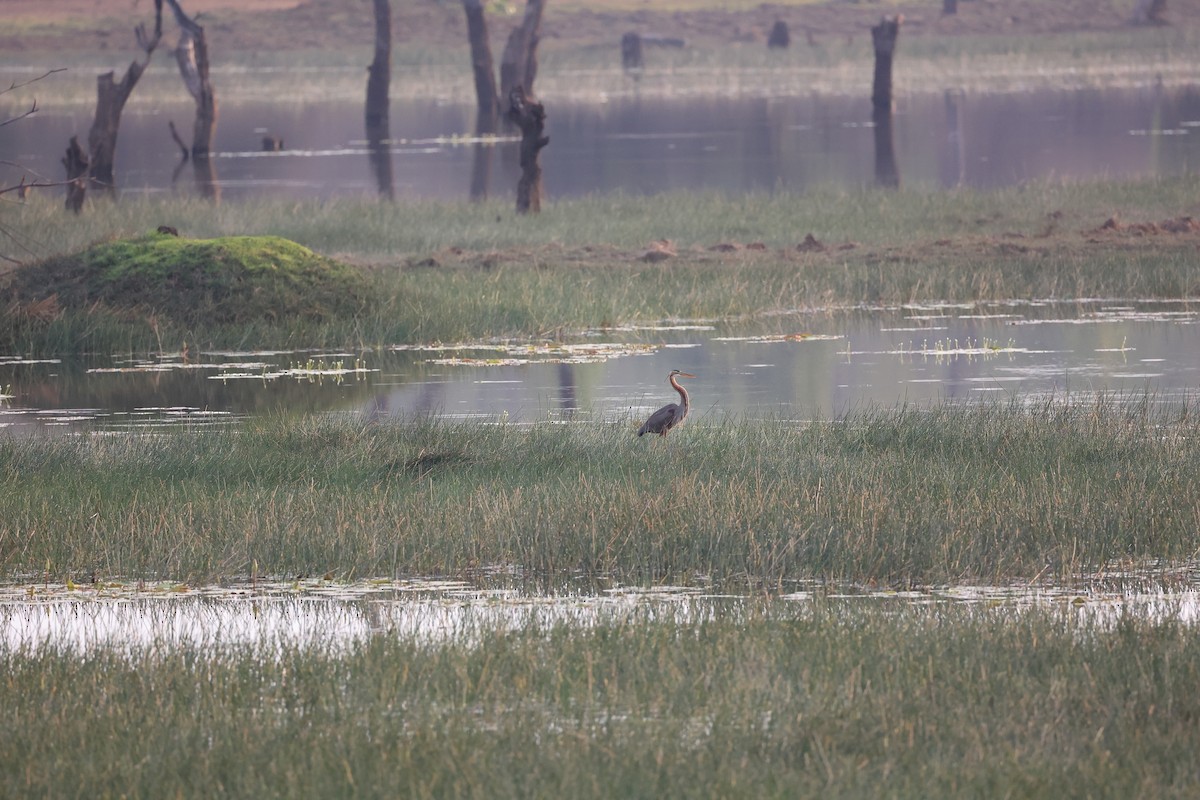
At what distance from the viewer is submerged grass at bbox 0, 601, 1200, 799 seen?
644 cm

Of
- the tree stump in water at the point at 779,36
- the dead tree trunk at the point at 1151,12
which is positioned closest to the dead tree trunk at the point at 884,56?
the tree stump in water at the point at 779,36

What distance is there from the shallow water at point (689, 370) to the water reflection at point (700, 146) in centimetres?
1453

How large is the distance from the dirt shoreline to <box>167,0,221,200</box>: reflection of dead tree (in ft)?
202

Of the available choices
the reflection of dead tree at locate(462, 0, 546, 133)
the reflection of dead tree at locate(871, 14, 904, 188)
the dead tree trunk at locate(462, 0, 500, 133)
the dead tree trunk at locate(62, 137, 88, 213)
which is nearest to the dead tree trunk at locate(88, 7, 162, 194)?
the dead tree trunk at locate(62, 137, 88, 213)

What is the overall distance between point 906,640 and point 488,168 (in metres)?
37.0

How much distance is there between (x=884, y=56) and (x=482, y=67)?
12.8m

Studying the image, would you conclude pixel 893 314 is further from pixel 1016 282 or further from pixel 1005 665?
pixel 1005 665

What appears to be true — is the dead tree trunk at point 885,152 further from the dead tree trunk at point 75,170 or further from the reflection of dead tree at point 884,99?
the dead tree trunk at point 75,170

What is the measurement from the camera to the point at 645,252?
2495 centimetres

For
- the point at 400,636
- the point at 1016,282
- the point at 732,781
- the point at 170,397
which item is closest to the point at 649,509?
the point at 400,636

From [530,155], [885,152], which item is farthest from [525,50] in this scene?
[530,155]

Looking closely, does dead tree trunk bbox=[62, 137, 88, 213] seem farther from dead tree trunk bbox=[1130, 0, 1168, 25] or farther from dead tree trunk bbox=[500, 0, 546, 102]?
dead tree trunk bbox=[1130, 0, 1168, 25]

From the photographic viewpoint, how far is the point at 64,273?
20.0m

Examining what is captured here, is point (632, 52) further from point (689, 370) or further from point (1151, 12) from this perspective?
point (689, 370)
